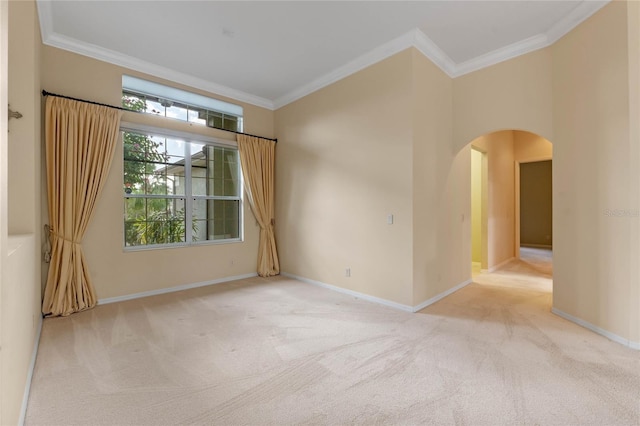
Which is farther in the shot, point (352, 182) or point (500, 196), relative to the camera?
point (500, 196)

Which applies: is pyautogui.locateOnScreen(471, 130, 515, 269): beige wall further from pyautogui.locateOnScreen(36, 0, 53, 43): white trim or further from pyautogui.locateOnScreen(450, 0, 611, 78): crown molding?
pyautogui.locateOnScreen(36, 0, 53, 43): white trim

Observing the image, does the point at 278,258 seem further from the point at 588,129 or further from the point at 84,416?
the point at 588,129

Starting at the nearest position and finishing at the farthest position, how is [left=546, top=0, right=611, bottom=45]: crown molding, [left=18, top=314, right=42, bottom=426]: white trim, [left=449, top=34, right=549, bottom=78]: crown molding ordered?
[left=18, top=314, right=42, bottom=426]: white trim
[left=546, top=0, right=611, bottom=45]: crown molding
[left=449, top=34, right=549, bottom=78]: crown molding

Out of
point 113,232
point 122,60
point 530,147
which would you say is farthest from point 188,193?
point 530,147

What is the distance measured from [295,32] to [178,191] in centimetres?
279

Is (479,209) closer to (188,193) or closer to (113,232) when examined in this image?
(188,193)

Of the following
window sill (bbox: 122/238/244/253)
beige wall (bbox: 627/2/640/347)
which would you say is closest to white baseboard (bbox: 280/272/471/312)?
window sill (bbox: 122/238/244/253)

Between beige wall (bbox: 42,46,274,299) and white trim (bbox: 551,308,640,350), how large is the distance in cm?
475

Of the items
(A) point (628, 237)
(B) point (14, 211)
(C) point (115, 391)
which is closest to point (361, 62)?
(A) point (628, 237)

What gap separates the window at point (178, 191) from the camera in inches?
157

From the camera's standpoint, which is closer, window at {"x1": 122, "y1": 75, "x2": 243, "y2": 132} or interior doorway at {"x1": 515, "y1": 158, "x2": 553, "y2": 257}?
window at {"x1": 122, "y1": 75, "x2": 243, "y2": 132}

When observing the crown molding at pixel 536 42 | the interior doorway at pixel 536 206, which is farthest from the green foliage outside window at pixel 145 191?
the interior doorway at pixel 536 206

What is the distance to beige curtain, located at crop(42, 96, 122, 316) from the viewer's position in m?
3.20

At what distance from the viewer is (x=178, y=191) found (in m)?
4.36
